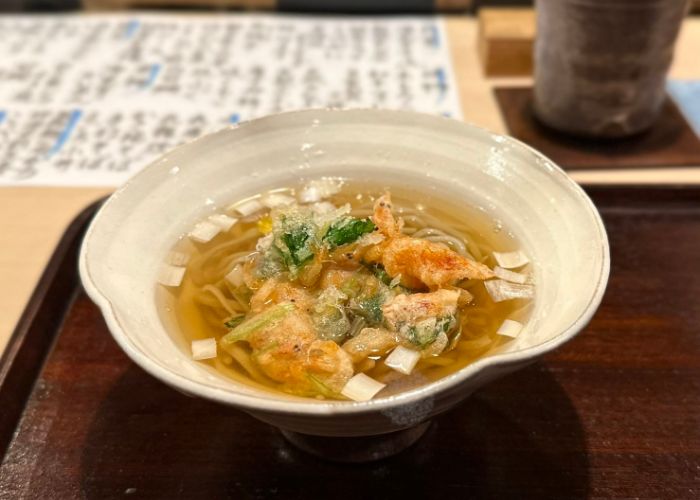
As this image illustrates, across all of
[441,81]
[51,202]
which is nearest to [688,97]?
[441,81]

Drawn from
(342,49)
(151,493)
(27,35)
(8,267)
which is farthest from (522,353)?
(27,35)

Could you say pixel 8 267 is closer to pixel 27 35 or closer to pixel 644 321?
pixel 644 321

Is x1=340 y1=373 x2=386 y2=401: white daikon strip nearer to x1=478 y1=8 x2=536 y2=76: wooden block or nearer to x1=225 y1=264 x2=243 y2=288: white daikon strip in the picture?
x1=225 y1=264 x2=243 y2=288: white daikon strip

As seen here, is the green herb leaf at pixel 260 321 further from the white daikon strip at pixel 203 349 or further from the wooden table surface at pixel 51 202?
the wooden table surface at pixel 51 202

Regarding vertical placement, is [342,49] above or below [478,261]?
below

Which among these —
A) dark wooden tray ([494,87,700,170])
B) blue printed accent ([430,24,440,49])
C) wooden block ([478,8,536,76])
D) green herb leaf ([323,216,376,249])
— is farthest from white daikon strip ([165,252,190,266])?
blue printed accent ([430,24,440,49])
